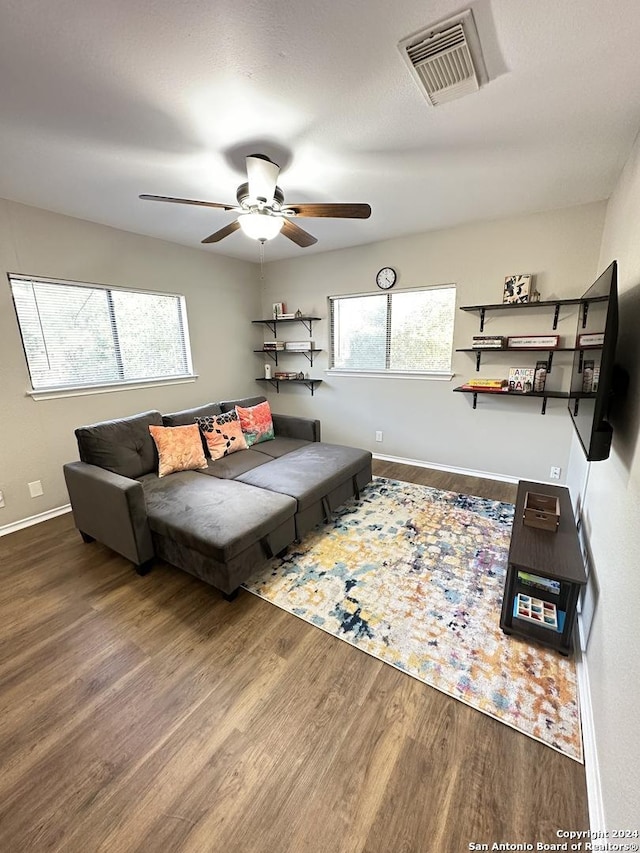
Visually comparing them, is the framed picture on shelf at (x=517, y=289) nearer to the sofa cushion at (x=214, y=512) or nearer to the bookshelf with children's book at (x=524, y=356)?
the bookshelf with children's book at (x=524, y=356)

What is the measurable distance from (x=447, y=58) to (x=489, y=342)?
2279mm

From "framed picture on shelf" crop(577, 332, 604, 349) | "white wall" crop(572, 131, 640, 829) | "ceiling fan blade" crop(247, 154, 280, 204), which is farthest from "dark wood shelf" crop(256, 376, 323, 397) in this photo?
"white wall" crop(572, 131, 640, 829)

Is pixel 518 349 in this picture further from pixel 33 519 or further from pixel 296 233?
pixel 33 519

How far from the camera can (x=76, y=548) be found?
2.57 meters

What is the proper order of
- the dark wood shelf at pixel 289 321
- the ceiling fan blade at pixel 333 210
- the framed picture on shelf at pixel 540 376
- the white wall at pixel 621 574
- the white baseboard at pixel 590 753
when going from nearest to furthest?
the white wall at pixel 621 574
the white baseboard at pixel 590 753
the ceiling fan blade at pixel 333 210
the framed picture on shelf at pixel 540 376
the dark wood shelf at pixel 289 321

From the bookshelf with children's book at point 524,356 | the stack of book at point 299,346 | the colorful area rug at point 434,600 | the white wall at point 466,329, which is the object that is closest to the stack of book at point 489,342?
the bookshelf with children's book at point 524,356

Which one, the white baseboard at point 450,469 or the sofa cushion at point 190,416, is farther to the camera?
the white baseboard at point 450,469

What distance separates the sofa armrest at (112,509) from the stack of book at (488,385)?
3011mm

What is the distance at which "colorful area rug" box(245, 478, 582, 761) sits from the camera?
1.45m

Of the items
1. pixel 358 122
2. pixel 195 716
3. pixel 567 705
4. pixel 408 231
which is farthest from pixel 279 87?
pixel 567 705

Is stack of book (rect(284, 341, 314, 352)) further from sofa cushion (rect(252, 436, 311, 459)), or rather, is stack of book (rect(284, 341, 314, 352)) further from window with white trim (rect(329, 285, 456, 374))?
sofa cushion (rect(252, 436, 311, 459))

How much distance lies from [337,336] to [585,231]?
2.58 metres

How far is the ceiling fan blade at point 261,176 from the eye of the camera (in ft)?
6.04

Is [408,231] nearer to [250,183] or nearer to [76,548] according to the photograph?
[250,183]
